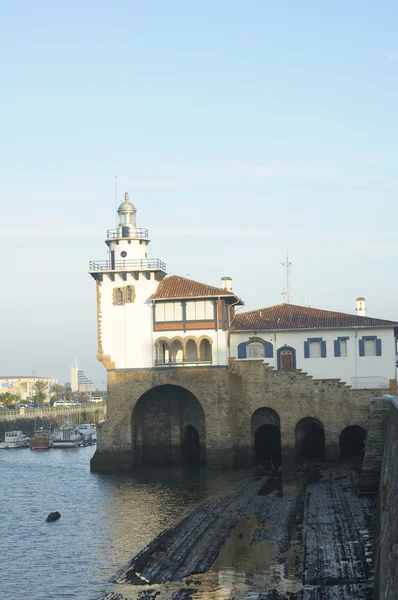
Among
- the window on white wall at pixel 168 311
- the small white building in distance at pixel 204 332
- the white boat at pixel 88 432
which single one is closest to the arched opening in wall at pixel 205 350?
the small white building in distance at pixel 204 332

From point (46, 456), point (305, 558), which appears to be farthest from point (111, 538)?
point (46, 456)

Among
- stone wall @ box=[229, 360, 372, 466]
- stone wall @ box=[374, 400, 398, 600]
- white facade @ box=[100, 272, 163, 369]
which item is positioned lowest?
stone wall @ box=[374, 400, 398, 600]

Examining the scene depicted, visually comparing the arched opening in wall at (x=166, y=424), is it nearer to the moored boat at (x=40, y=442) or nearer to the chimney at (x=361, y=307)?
the chimney at (x=361, y=307)

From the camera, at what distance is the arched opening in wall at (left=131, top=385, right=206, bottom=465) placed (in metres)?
60.9

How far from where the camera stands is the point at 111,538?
131 feet

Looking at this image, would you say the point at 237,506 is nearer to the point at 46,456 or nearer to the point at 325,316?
the point at 325,316

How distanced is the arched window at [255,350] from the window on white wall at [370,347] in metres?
7.08

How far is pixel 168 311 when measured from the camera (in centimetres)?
5975

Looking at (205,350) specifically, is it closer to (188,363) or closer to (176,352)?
(176,352)

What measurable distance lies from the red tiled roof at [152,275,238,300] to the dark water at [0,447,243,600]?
1155 cm

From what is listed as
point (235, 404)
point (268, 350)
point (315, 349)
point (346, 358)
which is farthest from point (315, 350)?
point (235, 404)

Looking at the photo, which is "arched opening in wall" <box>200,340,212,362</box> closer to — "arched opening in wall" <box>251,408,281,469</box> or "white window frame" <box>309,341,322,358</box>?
"arched opening in wall" <box>251,408,281,469</box>

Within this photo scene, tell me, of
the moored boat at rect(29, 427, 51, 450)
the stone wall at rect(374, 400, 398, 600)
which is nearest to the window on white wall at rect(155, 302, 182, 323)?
the stone wall at rect(374, 400, 398, 600)

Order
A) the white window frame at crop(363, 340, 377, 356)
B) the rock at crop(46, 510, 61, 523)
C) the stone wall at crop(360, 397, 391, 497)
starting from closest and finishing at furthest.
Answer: the stone wall at crop(360, 397, 391, 497)
the rock at crop(46, 510, 61, 523)
the white window frame at crop(363, 340, 377, 356)
